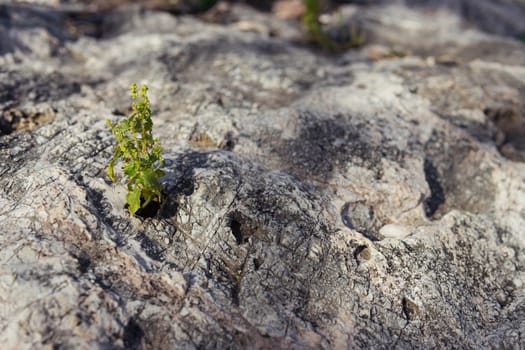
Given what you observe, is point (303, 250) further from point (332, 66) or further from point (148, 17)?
point (148, 17)

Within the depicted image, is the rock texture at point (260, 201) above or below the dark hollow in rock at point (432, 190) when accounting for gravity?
above

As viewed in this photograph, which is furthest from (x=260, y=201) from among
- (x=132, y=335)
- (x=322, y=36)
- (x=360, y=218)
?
(x=322, y=36)

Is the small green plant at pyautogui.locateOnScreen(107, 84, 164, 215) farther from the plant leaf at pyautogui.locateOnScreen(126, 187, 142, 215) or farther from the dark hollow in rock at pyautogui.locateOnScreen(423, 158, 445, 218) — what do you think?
the dark hollow in rock at pyautogui.locateOnScreen(423, 158, 445, 218)

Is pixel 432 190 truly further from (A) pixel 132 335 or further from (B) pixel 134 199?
(A) pixel 132 335

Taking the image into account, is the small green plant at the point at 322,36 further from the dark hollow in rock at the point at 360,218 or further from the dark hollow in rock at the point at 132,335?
the dark hollow in rock at the point at 132,335

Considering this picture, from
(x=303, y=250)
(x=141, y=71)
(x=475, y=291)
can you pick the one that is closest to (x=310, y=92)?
(x=141, y=71)

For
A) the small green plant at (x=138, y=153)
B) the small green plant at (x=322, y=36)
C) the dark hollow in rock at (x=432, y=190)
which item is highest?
the small green plant at (x=138, y=153)

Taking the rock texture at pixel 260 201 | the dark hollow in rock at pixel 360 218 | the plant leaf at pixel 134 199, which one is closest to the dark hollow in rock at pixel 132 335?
the rock texture at pixel 260 201

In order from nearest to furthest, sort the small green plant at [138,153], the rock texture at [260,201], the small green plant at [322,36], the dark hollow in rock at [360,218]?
the rock texture at [260,201] → the small green plant at [138,153] → the dark hollow in rock at [360,218] → the small green plant at [322,36]
